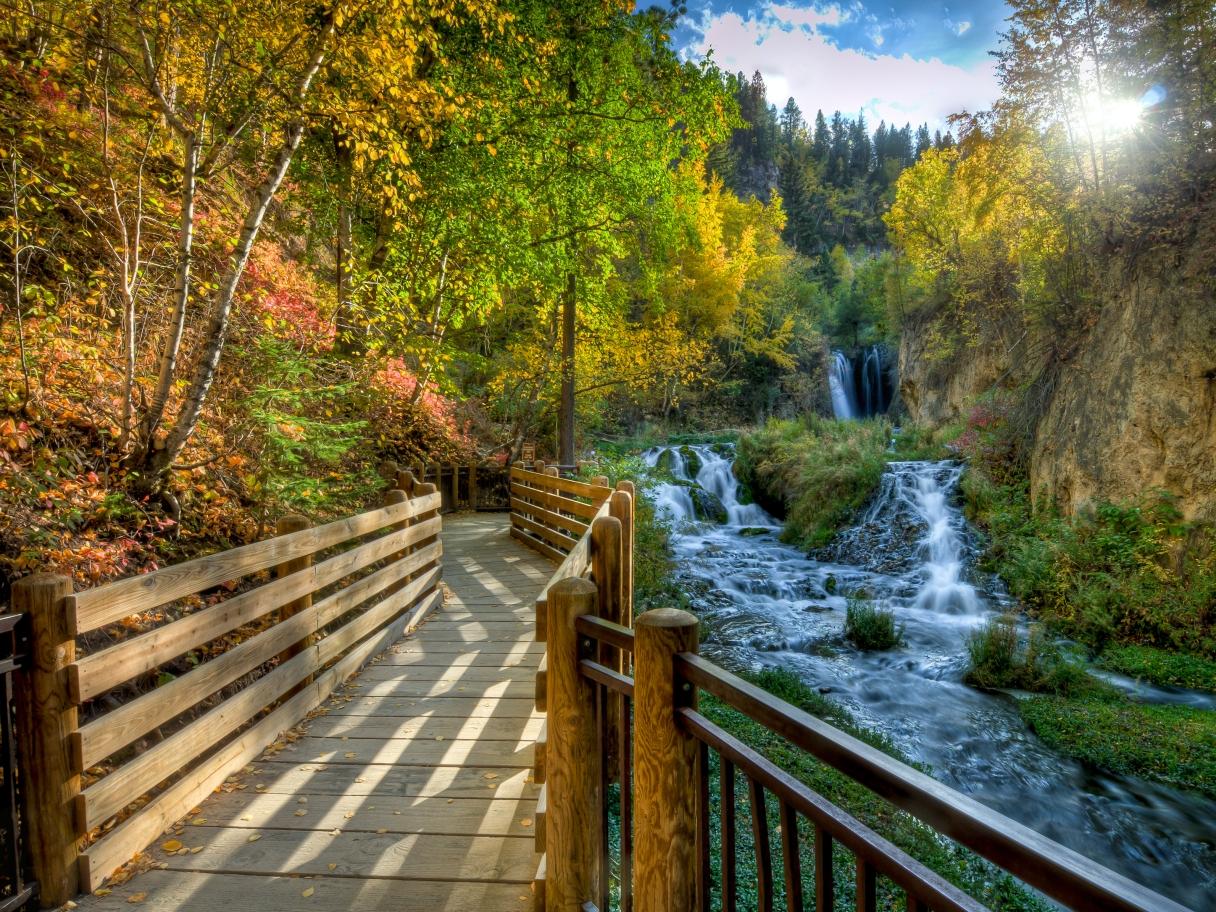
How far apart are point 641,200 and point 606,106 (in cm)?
188

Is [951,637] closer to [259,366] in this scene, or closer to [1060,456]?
[1060,456]

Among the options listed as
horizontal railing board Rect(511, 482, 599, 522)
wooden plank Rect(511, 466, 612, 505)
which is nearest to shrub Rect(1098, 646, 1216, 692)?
wooden plank Rect(511, 466, 612, 505)

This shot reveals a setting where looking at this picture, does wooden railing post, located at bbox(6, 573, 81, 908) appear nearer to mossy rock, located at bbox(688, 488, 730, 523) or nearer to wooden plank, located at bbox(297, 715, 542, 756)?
wooden plank, located at bbox(297, 715, 542, 756)

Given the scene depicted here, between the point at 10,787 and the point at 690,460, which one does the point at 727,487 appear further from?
the point at 10,787

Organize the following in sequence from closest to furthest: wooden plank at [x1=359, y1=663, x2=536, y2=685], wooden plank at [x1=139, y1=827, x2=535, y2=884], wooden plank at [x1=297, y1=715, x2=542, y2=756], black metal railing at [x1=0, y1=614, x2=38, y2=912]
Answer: black metal railing at [x1=0, y1=614, x2=38, y2=912] → wooden plank at [x1=139, y1=827, x2=535, y2=884] → wooden plank at [x1=297, y1=715, x2=542, y2=756] → wooden plank at [x1=359, y1=663, x2=536, y2=685]

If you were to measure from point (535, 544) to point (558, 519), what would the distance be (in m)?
1.47

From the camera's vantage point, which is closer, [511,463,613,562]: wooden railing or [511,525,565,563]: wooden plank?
[511,463,613,562]: wooden railing

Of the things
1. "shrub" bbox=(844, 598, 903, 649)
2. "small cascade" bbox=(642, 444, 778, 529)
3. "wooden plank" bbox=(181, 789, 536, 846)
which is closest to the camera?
"wooden plank" bbox=(181, 789, 536, 846)

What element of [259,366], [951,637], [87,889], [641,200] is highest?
[641,200]

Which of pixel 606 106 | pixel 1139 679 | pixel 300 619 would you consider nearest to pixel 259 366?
pixel 300 619

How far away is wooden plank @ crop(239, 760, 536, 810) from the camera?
325 cm

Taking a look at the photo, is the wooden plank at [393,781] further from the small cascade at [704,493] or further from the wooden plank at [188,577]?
the small cascade at [704,493]

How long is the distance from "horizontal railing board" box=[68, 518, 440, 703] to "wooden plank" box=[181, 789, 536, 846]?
818 millimetres

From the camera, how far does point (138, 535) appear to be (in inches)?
178
